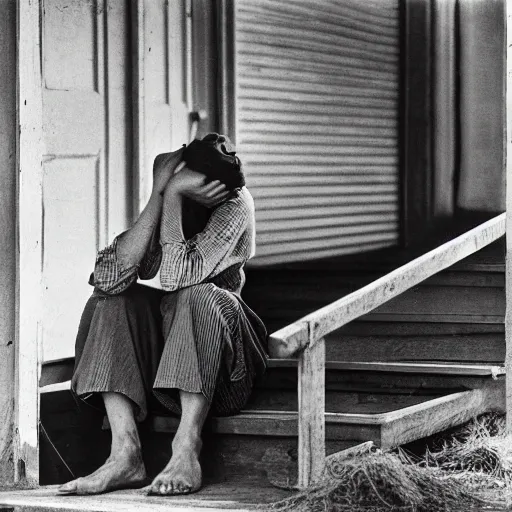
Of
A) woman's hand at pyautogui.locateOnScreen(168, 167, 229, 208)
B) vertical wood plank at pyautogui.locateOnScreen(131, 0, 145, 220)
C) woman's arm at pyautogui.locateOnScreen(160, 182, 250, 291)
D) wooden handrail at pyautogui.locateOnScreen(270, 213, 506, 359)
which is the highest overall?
vertical wood plank at pyautogui.locateOnScreen(131, 0, 145, 220)

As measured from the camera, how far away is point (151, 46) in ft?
18.1

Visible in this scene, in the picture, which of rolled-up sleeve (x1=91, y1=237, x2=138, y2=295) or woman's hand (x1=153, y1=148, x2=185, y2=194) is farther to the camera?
woman's hand (x1=153, y1=148, x2=185, y2=194)

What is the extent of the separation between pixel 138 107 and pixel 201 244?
1.17m

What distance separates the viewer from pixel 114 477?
14.1 ft

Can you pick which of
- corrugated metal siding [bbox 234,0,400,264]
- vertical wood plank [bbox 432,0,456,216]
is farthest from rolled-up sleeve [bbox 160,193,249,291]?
vertical wood plank [bbox 432,0,456,216]

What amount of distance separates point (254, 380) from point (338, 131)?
8.26 feet

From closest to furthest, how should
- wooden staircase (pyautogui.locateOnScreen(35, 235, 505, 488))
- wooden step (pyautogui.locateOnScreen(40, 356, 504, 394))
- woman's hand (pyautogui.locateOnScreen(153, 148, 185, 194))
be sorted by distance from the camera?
wooden staircase (pyautogui.locateOnScreen(35, 235, 505, 488)) < woman's hand (pyautogui.locateOnScreen(153, 148, 185, 194)) < wooden step (pyautogui.locateOnScreen(40, 356, 504, 394))

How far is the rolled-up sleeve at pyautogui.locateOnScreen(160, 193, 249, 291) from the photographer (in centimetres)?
438

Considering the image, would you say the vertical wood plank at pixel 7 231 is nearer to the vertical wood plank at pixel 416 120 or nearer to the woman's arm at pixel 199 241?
the woman's arm at pixel 199 241

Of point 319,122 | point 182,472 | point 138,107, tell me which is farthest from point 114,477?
point 319,122

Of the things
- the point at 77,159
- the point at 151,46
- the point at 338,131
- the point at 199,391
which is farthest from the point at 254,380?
the point at 338,131

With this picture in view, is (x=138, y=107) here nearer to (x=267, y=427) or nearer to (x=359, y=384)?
(x=359, y=384)

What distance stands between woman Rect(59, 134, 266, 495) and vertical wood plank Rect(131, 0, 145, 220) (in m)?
0.73

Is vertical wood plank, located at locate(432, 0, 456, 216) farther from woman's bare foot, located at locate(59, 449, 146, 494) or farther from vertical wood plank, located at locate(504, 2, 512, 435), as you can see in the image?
woman's bare foot, located at locate(59, 449, 146, 494)
